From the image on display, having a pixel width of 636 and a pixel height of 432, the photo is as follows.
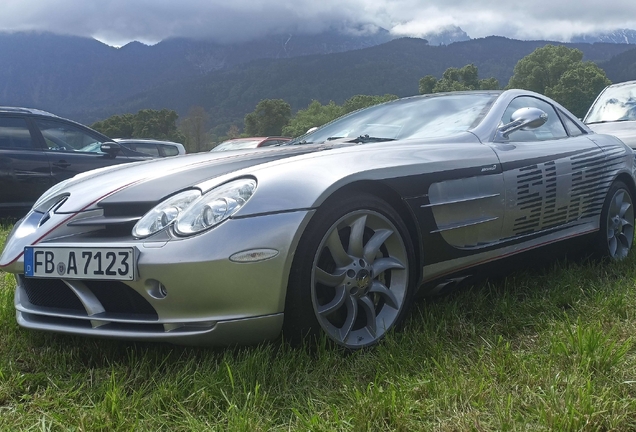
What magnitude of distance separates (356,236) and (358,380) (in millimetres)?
572

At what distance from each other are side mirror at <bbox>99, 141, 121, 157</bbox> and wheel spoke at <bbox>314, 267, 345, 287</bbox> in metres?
4.97

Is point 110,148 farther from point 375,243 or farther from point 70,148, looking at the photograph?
point 375,243

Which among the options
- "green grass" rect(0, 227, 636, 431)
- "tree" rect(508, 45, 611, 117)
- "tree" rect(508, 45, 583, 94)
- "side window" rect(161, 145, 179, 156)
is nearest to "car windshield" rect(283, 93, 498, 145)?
"green grass" rect(0, 227, 636, 431)

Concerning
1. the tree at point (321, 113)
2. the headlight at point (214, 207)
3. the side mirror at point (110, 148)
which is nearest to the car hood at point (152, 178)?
the headlight at point (214, 207)

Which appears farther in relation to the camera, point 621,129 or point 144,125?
point 144,125

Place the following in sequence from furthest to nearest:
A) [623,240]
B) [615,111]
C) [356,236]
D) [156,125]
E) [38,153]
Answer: [156,125] < [615,111] < [38,153] < [623,240] < [356,236]

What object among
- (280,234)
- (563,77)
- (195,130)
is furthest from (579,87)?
(280,234)

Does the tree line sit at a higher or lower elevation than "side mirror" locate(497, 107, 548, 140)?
lower

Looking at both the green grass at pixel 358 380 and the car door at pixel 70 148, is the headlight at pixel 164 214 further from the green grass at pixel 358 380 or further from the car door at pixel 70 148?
the car door at pixel 70 148

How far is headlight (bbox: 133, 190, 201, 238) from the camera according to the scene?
214 cm

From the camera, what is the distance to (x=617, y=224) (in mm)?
3971

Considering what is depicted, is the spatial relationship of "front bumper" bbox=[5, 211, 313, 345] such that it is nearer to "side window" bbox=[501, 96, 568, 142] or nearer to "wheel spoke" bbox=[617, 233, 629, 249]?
"side window" bbox=[501, 96, 568, 142]

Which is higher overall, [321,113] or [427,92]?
[427,92]

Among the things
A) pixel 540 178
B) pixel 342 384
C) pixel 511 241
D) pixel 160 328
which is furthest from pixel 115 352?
pixel 540 178
